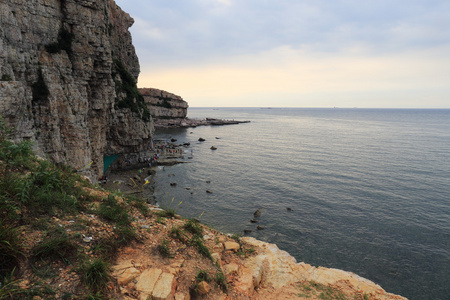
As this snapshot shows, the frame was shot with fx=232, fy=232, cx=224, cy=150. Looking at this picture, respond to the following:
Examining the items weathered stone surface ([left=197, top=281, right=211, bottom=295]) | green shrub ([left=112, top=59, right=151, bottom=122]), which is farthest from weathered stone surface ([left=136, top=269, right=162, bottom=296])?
green shrub ([left=112, top=59, right=151, bottom=122])

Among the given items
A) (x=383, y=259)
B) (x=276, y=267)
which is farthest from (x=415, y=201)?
(x=276, y=267)

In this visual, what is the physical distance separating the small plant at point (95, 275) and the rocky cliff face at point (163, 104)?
109114mm

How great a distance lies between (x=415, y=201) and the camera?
30781 mm

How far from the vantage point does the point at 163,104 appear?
11700 centimetres

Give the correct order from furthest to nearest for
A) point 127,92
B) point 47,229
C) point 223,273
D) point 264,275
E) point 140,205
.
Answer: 1. point 127,92
2. point 264,275
3. point 140,205
4. point 223,273
5. point 47,229

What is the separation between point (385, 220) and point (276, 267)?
20.7 metres

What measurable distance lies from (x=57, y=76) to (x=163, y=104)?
313ft

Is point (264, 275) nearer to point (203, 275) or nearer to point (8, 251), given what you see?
point (203, 275)

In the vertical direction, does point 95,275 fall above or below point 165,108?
below

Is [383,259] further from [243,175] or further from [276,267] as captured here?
[243,175]

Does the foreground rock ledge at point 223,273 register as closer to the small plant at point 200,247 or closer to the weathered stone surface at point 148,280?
the weathered stone surface at point 148,280

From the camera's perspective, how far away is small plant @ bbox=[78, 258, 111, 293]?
19.8 ft

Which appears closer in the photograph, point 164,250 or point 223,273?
point 164,250

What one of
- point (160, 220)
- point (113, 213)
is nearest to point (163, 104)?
point (160, 220)
